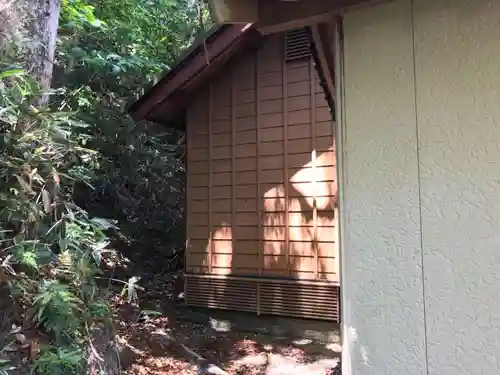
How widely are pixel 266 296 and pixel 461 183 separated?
4.93 meters

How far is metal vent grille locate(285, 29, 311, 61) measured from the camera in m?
6.50

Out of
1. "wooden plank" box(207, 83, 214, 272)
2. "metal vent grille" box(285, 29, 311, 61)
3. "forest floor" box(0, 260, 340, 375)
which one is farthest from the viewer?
"wooden plank" box(207, 83, 214, 272)

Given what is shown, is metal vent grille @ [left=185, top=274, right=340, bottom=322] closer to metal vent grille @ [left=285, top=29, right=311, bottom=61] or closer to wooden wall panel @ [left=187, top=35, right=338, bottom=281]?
wooden wall panel @ [left=187, top=35, right=338, bottom=281]

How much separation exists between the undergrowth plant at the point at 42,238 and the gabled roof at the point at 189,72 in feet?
9.61

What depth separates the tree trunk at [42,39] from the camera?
3.95 metres

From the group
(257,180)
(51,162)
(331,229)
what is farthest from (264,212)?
(51,162)

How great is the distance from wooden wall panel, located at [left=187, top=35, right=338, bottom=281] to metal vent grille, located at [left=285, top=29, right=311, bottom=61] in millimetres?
104

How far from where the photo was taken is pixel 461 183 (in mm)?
1897

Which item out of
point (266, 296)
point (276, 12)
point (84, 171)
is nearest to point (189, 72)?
point (84, 171)

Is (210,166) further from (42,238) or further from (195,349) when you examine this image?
(42,238)

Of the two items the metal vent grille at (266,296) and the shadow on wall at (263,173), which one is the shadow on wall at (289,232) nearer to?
the shadow on wall at (263,173)

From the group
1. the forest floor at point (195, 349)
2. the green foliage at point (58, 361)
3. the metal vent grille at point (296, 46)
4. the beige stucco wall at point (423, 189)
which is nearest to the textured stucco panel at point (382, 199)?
the beige stucco wall at point (423, 189)

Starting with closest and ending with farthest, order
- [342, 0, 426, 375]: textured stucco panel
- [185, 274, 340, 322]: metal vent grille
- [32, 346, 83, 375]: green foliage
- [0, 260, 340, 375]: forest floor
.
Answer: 1. [342, 0, 426, 375]: textured stucco panel
2. [32, 346, 83, 375]: green foliage
3. [0, 260, 340, 375]: forest floor
4. [185, 274, 340, 322]: metal vent grille

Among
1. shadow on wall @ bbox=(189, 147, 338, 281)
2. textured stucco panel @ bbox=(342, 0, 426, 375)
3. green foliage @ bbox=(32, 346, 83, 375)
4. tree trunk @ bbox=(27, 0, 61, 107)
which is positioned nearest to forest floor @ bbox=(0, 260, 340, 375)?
green foliage @ bbox=(32, 346, 83, 375)
